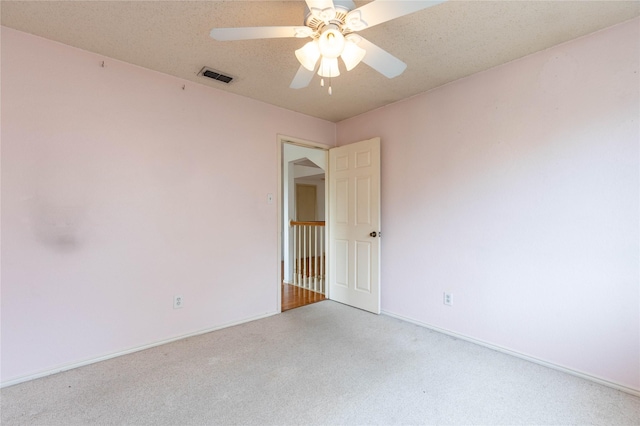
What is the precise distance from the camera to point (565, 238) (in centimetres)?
213

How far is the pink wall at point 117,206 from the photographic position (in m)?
2.02

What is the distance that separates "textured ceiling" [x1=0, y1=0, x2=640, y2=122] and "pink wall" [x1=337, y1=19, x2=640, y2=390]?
282 millimetres

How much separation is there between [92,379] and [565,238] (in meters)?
3.52

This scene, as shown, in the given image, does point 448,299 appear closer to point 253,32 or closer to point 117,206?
point 253,32

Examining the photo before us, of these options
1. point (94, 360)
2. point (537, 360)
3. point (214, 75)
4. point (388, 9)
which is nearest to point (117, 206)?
point (94, 360)

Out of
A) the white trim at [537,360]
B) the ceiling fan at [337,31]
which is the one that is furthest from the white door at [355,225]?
the ceiling fan at [337,31]

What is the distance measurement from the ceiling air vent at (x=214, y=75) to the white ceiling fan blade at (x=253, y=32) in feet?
3.99

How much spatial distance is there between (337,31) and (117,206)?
7.01 feet

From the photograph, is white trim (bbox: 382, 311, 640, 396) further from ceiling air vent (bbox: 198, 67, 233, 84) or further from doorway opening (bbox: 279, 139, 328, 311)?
ceiling air vent (bbox: 198, 67, 233, 84)

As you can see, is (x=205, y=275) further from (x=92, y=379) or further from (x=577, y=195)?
(x=577, y=195)

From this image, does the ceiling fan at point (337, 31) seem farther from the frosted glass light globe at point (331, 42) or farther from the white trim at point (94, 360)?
the white trim at point (94, 360)

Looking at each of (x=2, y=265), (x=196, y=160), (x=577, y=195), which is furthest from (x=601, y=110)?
(x=2, y=265)

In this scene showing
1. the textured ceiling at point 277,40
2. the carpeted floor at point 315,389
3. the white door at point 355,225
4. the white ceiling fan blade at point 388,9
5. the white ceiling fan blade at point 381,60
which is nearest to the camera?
the white ceiling fan blade at point 388,9

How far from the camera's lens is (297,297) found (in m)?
4.04
